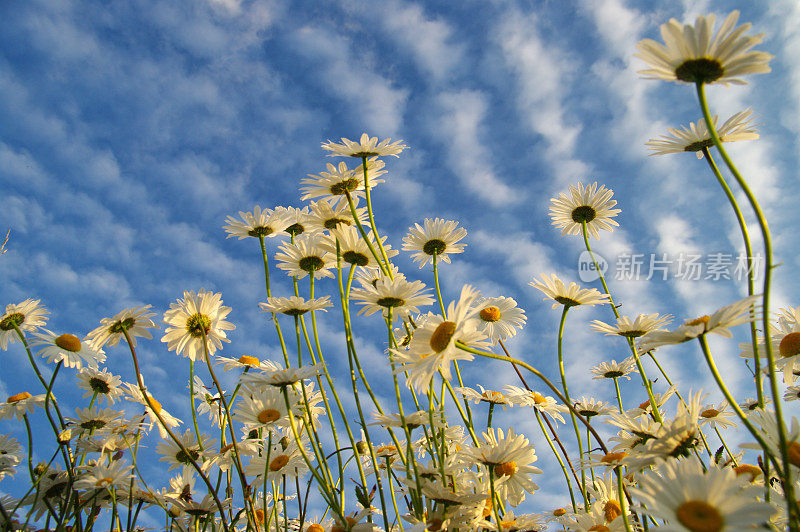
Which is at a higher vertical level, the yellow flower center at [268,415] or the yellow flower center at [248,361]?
the yellow flower center at [248,361]

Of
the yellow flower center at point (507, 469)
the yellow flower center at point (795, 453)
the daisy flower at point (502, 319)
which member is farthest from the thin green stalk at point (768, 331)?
the daisy flower at point (502, 319)

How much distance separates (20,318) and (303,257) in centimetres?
200

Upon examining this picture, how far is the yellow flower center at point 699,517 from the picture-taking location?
1.08 meters

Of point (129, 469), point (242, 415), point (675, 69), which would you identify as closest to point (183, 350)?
point (242, 415)

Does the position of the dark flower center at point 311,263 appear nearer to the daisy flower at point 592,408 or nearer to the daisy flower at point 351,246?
the daisy flower at point 351,246

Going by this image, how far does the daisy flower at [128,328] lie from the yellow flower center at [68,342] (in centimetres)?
64

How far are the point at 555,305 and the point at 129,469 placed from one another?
8.08 feet

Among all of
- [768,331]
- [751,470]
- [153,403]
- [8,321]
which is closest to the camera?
[768,331]

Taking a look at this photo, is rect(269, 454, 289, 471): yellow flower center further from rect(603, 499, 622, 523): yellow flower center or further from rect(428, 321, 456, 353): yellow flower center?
rect(603, 499, 622, 523): yellow flower center

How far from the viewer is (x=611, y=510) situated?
91.2 inches

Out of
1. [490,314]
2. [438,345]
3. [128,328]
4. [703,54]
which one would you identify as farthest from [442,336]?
[128,328]

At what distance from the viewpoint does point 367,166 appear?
277cm

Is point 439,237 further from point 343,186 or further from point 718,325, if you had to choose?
point 718,325

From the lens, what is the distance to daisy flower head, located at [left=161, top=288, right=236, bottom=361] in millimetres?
2523
